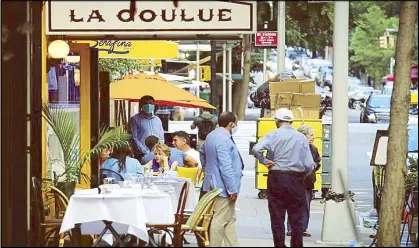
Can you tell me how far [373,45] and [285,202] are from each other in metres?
68.3

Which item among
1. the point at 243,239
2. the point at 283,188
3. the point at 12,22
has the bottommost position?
the point at 243,239

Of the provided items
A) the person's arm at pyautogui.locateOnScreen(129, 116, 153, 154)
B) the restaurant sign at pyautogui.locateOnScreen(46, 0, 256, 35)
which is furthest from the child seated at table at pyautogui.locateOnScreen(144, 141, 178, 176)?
the restaurant sign at pyautogui.locateOnScreen(46, 0, 256, 35)

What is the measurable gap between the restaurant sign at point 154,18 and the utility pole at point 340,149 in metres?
2.02

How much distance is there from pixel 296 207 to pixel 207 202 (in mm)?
1124

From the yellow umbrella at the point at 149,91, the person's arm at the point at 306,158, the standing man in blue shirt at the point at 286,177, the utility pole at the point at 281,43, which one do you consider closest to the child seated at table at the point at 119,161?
the standing man in blue shirt at the point at 286,177

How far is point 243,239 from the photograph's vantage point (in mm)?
14195

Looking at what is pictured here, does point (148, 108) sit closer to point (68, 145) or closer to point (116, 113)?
point (68, 145)

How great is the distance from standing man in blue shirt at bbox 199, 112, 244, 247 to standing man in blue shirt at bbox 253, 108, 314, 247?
39cm

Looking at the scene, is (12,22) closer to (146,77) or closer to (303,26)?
(146,77)

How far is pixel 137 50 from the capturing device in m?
19.9

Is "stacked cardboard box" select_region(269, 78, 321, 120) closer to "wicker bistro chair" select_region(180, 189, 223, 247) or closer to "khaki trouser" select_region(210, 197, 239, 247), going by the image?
"khaki trouser" select_region(210, 197, 239, 247)

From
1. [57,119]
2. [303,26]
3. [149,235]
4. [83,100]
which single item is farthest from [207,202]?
[303,26]

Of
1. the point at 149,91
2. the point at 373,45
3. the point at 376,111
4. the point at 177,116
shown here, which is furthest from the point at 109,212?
the point at 373,45

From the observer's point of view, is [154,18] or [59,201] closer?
[154,18]
